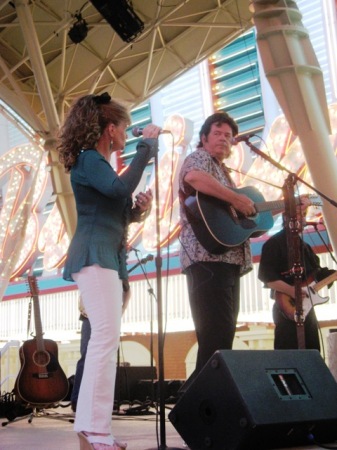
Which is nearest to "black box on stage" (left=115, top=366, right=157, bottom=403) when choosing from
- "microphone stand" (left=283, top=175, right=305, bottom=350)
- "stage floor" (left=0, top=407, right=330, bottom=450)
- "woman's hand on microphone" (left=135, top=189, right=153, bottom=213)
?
"stage floor" (left=0, top=407, right=330, bottom=450)

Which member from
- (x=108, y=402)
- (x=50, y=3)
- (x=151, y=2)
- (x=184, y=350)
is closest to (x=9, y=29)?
(x=50, y=3)

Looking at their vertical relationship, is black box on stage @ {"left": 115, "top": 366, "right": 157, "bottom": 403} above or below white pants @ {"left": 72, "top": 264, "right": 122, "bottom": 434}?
below

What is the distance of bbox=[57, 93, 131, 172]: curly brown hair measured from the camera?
9.63ft

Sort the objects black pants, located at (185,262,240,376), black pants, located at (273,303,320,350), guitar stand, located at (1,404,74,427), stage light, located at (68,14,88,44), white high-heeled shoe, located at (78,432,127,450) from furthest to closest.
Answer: stage light, located at (68,14,88,44) < guitar stand, located at (1,404,74,427) < black pants, located at (273,303,320,350) < black pants, located at (185,262,240,376) < white high-heeled shoe, located at (78,432,127,450)

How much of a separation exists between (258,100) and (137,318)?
4805mm

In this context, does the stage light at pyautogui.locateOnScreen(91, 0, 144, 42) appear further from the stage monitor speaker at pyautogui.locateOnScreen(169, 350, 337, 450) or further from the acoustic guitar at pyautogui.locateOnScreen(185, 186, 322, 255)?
the stage monitor speaker at pyautogui.locateOnScreen(169, 350, 337, 450)

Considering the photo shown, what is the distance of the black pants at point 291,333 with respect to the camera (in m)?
4.29

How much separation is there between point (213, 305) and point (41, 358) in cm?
311

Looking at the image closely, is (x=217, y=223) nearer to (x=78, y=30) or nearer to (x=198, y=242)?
(x=198, y=242)

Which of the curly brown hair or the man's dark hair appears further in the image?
the man's dark hair

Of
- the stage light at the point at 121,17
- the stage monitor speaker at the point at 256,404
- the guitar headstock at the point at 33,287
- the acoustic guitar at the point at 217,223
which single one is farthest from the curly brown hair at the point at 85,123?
the stage light at the point at 121,17

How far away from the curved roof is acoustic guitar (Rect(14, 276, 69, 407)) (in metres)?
4.50

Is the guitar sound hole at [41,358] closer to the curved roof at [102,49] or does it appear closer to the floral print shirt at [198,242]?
the floral print shirt at [198,242]

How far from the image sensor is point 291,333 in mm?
4352
